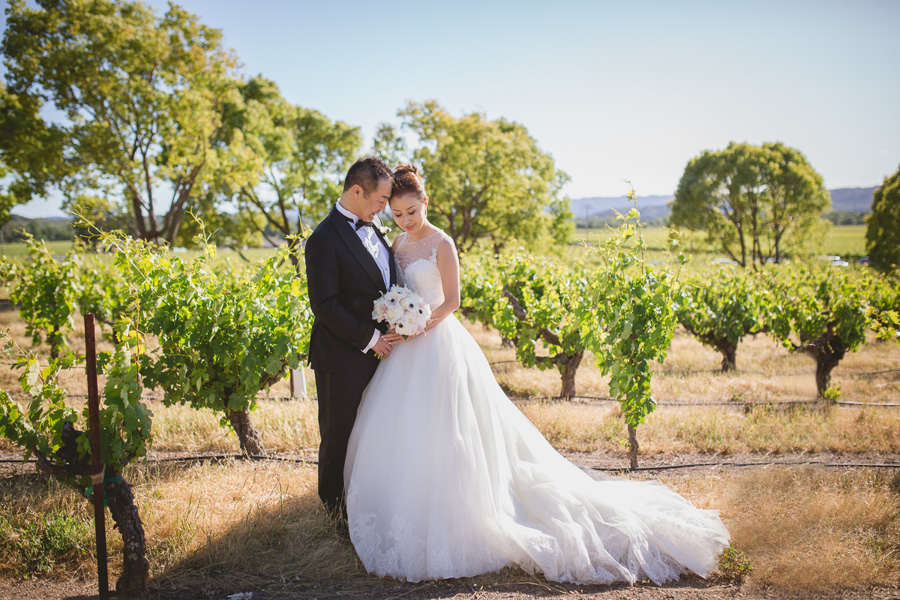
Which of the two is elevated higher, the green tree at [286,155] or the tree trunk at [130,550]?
the green tree at [286,155]

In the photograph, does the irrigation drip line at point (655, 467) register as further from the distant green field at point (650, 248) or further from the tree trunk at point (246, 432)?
the distant green field at point (650, 248)

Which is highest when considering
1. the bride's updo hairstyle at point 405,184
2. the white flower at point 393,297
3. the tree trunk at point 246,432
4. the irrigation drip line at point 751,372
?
the bride's updo hairstyle at point 405,184

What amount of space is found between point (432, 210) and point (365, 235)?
22467 mm

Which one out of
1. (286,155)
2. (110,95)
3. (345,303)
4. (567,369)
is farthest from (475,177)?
(345,303)

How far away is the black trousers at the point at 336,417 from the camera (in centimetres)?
353

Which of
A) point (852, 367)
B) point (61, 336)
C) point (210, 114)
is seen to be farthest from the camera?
point (210, 114)

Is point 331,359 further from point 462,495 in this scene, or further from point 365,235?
point 462,495

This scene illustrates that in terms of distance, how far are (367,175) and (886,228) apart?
32.9 metres

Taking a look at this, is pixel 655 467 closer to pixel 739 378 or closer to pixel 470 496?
pixel 470 496

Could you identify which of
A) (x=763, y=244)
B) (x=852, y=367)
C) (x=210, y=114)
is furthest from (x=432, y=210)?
(x=763, y=244)

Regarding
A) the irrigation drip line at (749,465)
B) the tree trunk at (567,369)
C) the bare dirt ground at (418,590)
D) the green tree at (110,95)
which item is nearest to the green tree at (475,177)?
the green tree at (110,95)

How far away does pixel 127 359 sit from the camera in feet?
10.9

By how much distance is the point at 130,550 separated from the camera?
9.39ft

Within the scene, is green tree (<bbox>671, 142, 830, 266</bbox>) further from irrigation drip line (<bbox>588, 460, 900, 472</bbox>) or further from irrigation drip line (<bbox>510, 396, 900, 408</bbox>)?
irrigation drip line (<bbox>588, 460, 900, 472</bbox>)
